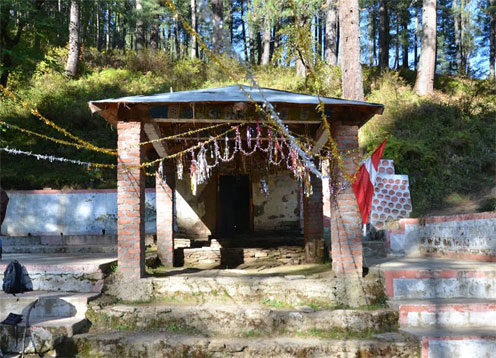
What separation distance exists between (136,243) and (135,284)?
68 cm

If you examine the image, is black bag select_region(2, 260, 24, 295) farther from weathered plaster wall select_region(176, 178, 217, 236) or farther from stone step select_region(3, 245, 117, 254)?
weathered plaster wall select_region(176, 178, 217, 236)

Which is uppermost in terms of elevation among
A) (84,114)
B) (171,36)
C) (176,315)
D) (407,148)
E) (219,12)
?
(171,36)

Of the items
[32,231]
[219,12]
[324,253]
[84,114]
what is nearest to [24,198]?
[32,231]

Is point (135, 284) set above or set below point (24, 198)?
below

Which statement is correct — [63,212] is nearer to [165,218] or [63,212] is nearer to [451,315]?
[165,218]

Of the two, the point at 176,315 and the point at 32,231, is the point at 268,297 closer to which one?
the point at 176,315

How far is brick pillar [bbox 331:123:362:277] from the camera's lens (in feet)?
24.3

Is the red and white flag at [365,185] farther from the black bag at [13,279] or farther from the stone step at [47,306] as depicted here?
the black bag at [13,279]

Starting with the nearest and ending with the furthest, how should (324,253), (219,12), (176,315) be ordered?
1. (176,315)
2. (324,253)
3. (219,12)

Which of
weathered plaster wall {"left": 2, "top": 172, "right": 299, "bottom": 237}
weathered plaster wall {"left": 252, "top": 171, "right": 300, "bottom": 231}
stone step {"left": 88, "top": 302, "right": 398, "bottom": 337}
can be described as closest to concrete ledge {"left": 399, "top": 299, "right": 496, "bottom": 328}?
stone step {"left": 88, "top": 302, "right": 398, "bottom": 337}

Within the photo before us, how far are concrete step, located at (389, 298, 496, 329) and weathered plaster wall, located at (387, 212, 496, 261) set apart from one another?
10.1 ft

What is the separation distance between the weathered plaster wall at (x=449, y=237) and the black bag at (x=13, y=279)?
9207mm

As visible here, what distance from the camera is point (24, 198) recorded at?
49.0 feet

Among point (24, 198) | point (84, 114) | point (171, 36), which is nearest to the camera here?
point (24, 198)
